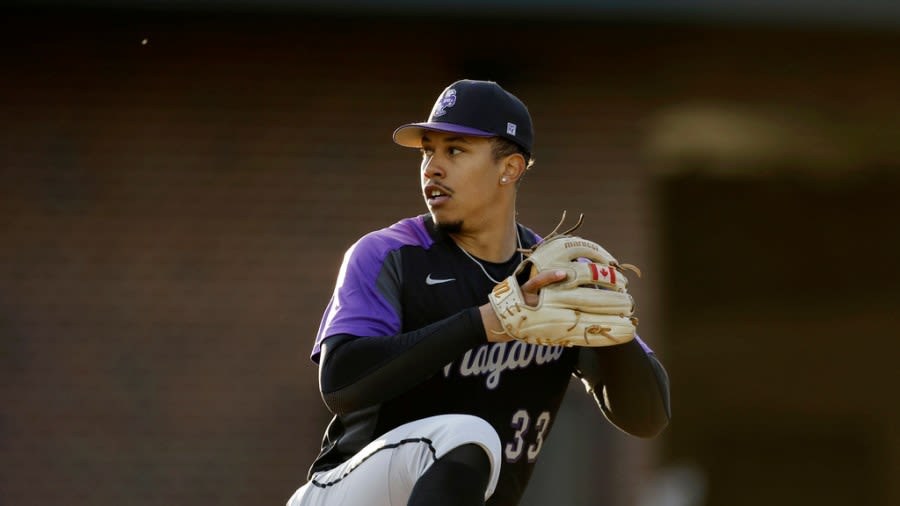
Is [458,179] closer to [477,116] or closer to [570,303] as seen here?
[477,116]

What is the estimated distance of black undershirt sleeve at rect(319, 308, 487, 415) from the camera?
2715 millimetres

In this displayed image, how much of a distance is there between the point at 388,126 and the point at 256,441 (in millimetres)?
1566

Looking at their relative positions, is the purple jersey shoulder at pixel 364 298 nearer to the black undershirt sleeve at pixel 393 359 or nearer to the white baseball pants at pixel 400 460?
the black undershirt sleeve at pixel 393 359

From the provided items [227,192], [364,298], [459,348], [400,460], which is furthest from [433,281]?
[227,192]

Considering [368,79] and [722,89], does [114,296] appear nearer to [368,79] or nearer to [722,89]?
[368,79]

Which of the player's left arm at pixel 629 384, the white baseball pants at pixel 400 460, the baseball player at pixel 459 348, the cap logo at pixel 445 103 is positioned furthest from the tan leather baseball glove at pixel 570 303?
the cap logo at pixel 445 103

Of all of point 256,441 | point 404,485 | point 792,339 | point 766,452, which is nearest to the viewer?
point 404,485

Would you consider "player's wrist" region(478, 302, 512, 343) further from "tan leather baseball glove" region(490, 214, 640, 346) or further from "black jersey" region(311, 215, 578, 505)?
"black jersey" region(311, 215, 578, 505)

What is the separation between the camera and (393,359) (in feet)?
8.94

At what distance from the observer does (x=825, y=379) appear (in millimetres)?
8414

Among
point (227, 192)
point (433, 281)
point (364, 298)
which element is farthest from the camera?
point (227, 192)

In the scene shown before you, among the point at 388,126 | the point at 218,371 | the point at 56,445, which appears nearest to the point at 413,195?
the point at 388,126

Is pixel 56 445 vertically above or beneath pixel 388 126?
beneath

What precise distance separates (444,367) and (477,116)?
0.58 meters
